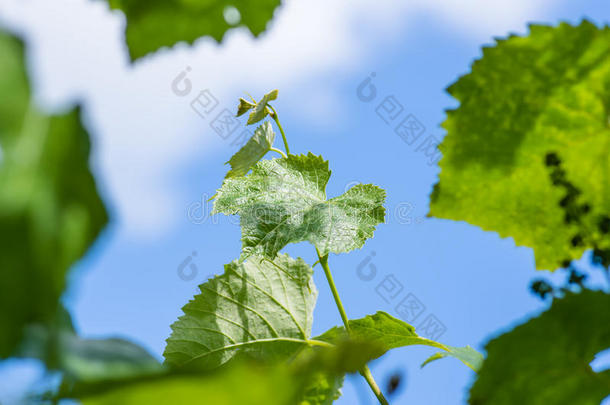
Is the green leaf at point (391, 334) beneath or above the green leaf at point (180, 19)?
beneath

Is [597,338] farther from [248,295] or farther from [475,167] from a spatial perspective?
[248,295]

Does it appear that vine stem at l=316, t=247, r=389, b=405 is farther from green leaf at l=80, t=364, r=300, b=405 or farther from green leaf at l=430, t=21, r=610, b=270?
green leaf at l=80, t=364, r=300, b=405

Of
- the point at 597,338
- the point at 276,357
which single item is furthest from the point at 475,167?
the point at 276,357

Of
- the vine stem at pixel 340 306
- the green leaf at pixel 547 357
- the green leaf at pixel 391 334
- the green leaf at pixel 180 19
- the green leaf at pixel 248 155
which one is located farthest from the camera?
the green leaf at pixel 248 155

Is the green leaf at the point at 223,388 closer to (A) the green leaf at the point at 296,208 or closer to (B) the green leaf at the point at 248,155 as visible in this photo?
(A) the green leaf at the point at 296,208

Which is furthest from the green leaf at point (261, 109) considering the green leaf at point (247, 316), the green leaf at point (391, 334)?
the green leaf at point (391, 334)

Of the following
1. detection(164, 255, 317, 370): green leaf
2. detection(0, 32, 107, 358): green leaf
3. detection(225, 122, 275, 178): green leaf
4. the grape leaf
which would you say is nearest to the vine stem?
detection(164, 255, 317, 370): green leaf

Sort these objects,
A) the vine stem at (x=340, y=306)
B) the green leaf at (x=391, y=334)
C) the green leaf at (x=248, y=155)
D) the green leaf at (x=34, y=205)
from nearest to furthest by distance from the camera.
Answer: the green leaf at (x=34, y=205) < the vine stem at (x=340, y=306) < the green leaf at (x=391, y=334) < the green leaf at (x=248, y=155)
